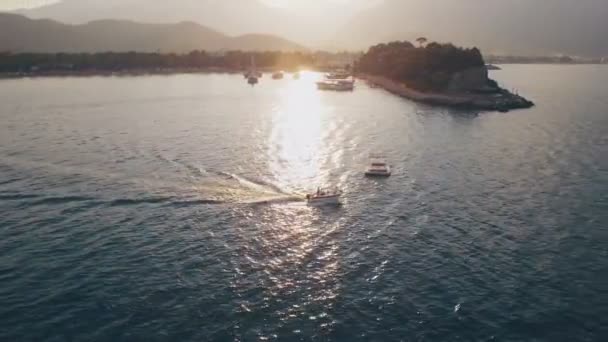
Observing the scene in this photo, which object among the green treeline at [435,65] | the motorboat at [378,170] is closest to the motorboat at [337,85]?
the green treeline at [435,65]

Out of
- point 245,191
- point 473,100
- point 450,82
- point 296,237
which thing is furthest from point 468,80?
point 296,237

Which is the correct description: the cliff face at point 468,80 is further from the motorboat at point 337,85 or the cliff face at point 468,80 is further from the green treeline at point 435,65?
the motorboat at point 337,85

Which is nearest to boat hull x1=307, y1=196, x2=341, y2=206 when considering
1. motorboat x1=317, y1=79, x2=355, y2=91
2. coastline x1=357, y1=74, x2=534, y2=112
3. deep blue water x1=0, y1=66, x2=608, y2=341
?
deep blue water x1=0, y1=66, x2=608, y2=341

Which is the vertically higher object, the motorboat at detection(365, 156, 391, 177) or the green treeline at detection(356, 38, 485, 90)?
the green treeline at detection(356, 38, 485, 90)

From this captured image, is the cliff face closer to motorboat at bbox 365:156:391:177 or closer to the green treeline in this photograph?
the green treeline

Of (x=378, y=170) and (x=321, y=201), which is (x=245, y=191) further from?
(x=378, y=170)

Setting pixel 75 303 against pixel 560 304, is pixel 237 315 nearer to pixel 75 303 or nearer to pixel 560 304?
pixel 75 303
